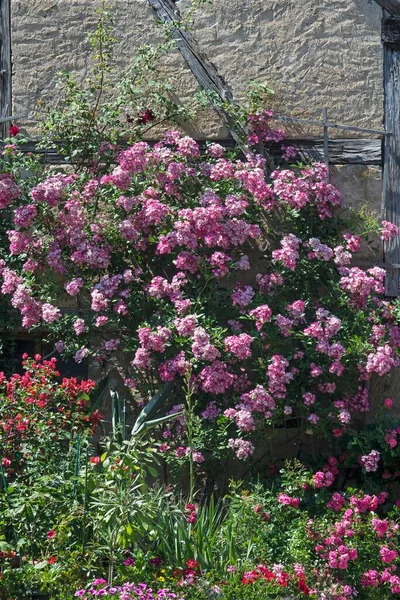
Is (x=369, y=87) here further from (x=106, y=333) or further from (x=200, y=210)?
(x=106, y=333)

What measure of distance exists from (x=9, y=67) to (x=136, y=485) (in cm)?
313

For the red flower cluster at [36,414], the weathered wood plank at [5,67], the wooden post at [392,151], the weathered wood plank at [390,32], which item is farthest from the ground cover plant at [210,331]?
the weathered wood plank at [390,32]

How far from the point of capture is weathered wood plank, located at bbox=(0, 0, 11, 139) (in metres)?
6.75

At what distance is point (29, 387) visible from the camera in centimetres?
538

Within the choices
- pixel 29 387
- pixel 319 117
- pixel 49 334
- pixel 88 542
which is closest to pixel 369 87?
pixel 319 117

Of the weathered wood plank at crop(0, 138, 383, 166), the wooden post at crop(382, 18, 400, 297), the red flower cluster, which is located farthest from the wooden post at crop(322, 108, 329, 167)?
the red flower cluster

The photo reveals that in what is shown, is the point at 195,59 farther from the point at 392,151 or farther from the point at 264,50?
the point at 392,151

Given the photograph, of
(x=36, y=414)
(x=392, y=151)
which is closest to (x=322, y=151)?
(x=392, y=151)

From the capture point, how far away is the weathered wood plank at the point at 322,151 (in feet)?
21.8

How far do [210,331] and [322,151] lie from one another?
5.22 ft

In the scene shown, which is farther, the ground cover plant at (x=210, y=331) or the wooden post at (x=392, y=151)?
the wooden post at (x=392, y=151)

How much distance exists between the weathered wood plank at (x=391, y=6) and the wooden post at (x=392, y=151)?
0.05 meters

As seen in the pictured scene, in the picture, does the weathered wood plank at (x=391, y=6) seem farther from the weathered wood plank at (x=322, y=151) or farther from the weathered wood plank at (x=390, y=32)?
the weathered wood plank at (x=322, y=151)

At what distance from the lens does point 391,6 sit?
6.69 m
